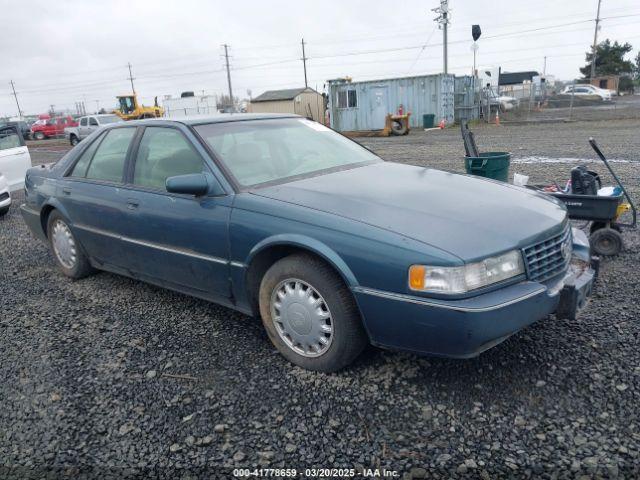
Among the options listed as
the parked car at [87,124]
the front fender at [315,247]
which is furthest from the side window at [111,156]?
the parked car at [87,124]

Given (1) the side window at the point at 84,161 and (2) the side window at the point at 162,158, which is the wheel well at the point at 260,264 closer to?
(2) the side window at the point at 162,158

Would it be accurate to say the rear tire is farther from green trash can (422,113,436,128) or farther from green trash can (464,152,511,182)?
green trash can (422,113,436,128)

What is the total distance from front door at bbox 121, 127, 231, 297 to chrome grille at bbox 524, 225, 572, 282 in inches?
70.6

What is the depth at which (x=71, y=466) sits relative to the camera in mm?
2463

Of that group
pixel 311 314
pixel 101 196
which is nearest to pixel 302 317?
pixel 311 314

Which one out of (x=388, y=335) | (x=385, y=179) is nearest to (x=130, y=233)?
(x=385, y=179)

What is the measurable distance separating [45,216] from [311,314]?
347 centimetres

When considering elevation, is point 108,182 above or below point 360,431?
above

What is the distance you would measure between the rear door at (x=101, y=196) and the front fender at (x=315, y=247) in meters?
1.56

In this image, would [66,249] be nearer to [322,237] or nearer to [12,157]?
[322,237]

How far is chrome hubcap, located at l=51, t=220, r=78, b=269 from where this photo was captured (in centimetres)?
489

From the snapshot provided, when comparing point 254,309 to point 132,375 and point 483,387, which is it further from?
point 483,387

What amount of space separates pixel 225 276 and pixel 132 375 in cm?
83

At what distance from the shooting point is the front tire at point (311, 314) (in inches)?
113
